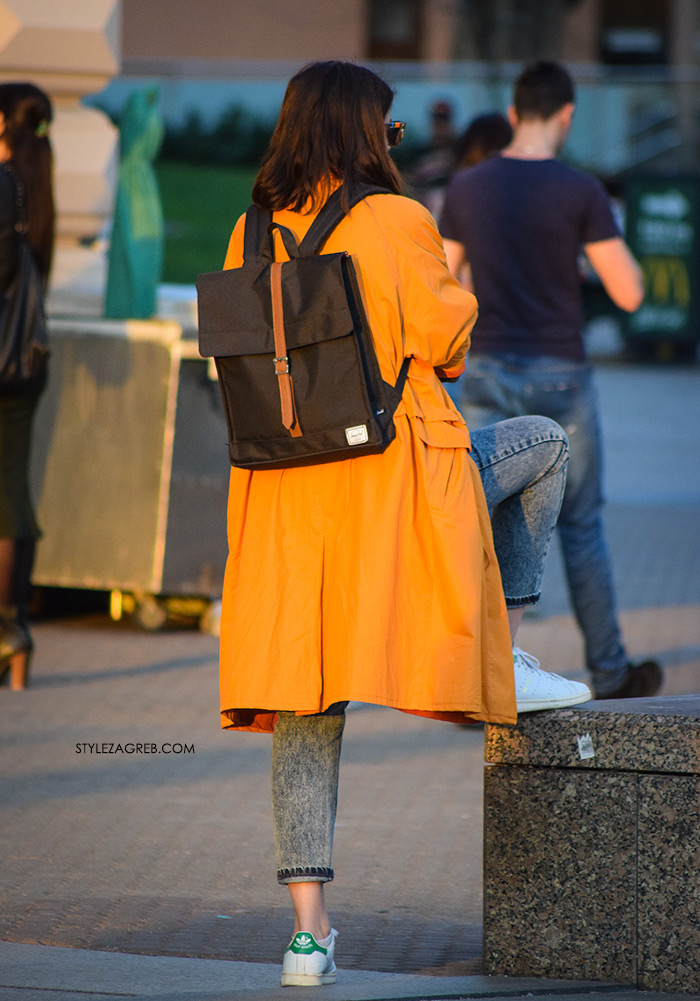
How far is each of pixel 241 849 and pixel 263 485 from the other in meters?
1.55

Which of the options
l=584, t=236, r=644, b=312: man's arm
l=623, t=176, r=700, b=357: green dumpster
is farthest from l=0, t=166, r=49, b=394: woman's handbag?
l=623, t=176, r=700, b=357: green dumpster

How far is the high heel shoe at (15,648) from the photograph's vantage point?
5844mm

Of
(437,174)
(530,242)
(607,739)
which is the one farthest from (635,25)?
(607,739)

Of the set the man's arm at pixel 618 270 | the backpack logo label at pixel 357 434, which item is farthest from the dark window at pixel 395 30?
the backpack logo label at pixel 357 434

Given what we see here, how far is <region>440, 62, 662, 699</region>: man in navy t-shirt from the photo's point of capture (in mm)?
5512

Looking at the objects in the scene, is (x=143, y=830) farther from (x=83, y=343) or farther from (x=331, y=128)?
(x=83, y=343)

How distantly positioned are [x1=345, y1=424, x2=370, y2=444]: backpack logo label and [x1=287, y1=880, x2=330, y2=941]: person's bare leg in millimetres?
907

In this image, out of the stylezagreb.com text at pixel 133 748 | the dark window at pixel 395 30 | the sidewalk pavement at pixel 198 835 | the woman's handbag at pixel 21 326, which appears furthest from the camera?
the dark window at pixel 395 30

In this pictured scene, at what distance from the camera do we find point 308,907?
310cm

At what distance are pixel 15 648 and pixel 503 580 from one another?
9.51ft

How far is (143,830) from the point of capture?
441cm

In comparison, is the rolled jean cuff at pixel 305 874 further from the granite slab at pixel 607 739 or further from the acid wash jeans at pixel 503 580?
the granite slab at pixel 607 739

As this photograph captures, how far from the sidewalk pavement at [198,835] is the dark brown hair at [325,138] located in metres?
1.59

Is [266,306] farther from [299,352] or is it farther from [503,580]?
[503,580]
